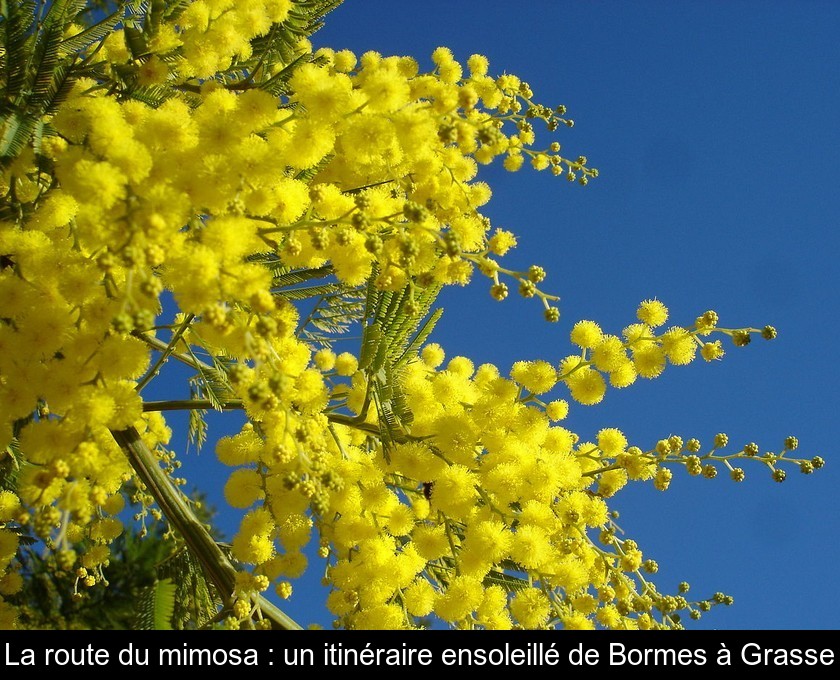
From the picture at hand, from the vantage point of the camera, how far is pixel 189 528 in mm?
2414

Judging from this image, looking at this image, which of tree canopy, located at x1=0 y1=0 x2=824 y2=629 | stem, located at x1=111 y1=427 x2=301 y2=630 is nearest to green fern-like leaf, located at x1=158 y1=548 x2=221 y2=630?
tree canopy, located at x1=0 y1=0 x2=824 y2=629

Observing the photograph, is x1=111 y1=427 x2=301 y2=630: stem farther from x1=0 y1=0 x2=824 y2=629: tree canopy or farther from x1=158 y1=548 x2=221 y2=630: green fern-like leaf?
x1=158 y1=548 x2=221 y2=630: green fern-like leaf

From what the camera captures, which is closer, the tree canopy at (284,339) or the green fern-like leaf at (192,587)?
the tree canopy at (284,339)

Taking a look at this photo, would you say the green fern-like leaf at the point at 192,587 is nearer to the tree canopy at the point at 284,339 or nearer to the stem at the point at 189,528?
the tree canopy at the point at 284,339

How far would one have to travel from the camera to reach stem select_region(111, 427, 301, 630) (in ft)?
7.67

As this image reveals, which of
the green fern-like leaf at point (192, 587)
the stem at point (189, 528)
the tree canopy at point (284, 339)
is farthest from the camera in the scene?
the green fern-like leaf at point (192, 587)

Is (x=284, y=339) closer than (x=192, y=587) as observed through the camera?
Yes

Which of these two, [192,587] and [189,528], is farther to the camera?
[192,587]

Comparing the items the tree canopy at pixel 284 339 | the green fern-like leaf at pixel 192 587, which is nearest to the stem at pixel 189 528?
the tree canopy at pixel 284 339

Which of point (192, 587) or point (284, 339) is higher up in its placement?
point (284, 339)

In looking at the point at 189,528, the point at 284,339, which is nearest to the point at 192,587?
the point at 189,528

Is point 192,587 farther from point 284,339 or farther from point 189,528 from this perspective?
point 284,339

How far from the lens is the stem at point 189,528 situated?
2.34 metres

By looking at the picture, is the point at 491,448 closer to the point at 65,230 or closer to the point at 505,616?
the point at 505,616
